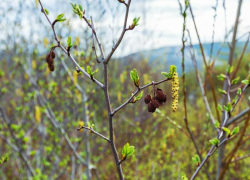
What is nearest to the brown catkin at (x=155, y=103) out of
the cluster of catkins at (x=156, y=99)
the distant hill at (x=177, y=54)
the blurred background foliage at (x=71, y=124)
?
the cluster of catkins at (x=156, y=99)

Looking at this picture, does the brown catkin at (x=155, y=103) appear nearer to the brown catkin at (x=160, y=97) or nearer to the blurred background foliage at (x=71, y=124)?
the brown catkin at (x=160, y=97)

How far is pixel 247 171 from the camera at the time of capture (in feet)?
19.1

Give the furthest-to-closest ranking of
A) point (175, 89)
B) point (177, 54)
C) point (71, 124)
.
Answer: point (71, 124), point (177, 54), point (175, 89)

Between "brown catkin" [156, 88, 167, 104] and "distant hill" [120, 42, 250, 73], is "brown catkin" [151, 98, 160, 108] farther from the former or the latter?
"distant hill" [120, 42, 250, 73]

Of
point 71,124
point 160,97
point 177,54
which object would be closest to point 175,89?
point 160,97

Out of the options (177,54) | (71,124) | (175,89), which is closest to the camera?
(175,89)

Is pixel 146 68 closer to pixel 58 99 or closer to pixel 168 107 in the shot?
pixel 168 107

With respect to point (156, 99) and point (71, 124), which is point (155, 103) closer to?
point (156, 99)

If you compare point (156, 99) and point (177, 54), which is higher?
point (177, 54)

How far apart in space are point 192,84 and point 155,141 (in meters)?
9.82

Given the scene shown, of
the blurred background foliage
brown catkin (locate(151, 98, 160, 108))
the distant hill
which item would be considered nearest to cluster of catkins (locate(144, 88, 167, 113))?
brown catkin (locate(151, 98, 160, 108))

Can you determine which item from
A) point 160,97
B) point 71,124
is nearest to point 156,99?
point 160,97

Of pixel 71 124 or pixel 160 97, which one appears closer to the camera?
pixel 160 97

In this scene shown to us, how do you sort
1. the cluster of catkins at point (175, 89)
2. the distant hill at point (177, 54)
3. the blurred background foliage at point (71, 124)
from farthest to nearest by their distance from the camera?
1. the blurred background foliage at point (71, 124)
2. the distant hill at point (177, 54)
3. the cluster of catkins at point (175, 89)
